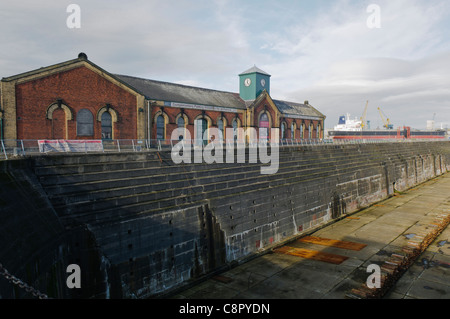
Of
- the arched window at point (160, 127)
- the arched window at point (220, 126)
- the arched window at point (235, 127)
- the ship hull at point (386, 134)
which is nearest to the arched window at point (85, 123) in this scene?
the arched window at point (160, 127)

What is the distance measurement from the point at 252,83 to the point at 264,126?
23.8ft

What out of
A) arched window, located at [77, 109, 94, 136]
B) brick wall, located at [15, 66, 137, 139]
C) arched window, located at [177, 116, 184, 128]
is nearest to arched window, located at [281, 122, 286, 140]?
arched window, located at [177, 116, 184, 128]

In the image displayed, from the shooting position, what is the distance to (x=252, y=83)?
156ft

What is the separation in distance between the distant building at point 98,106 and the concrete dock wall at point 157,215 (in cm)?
1510

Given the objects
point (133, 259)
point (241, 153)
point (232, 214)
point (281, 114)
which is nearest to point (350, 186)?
point (241, 153)

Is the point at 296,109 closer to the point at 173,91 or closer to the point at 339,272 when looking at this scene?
the point at 173,91

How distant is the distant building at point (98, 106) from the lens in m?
24.7

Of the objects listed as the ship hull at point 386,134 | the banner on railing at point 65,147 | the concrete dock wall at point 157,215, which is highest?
the ship hull at point 386,134

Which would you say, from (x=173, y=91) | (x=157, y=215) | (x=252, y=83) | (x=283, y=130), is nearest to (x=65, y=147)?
(x=157, y=215)

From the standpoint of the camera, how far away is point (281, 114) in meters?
50.2

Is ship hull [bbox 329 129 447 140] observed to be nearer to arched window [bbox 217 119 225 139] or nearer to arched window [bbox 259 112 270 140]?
arched window [bbox 259 112 270 140]

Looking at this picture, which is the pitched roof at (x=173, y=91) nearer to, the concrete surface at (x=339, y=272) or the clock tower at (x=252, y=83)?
the clock tower at (x=252, y=83)
